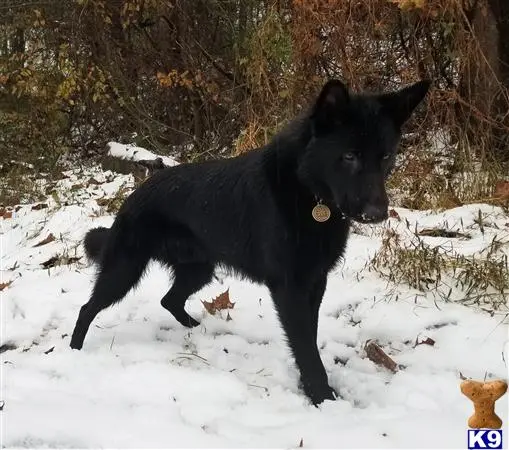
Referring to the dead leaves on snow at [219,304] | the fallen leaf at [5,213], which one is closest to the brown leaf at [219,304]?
the dead leaves on snow at [219,304]

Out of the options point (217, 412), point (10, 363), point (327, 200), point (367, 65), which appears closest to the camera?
point (217, 412)

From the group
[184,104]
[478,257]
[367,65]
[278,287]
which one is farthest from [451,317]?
[184,104]

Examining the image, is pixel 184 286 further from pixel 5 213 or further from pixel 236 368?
pixel 5 213

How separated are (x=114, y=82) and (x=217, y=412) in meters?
7.88

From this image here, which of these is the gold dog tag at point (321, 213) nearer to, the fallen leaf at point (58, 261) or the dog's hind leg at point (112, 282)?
the dog's hind leg at point (112, 282)

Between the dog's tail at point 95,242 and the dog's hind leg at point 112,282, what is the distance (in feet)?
0.55

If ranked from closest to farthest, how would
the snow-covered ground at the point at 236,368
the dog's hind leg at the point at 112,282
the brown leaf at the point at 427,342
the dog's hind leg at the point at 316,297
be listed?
the snow-covered ground at the point at 236,368, the dog's hind leg at the point at 316,297, the brown leaf at the point at 427,342, the dog's hind leg at the point at 112,282

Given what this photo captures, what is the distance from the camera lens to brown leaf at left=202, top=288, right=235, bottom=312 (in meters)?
3.58

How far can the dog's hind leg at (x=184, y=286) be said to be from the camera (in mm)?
3447

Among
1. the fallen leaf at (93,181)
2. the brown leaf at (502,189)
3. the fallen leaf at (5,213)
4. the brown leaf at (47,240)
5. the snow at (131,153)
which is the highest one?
the snow at (131,153)

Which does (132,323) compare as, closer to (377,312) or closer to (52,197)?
(377,312)

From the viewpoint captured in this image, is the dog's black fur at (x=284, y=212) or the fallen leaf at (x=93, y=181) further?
the fallen leaf at (x=93, y=181)

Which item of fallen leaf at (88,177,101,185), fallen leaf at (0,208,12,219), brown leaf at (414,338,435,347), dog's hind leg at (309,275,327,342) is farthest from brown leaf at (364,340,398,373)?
fallen leaf at (88,177,101,185)

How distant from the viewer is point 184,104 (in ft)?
29.8
